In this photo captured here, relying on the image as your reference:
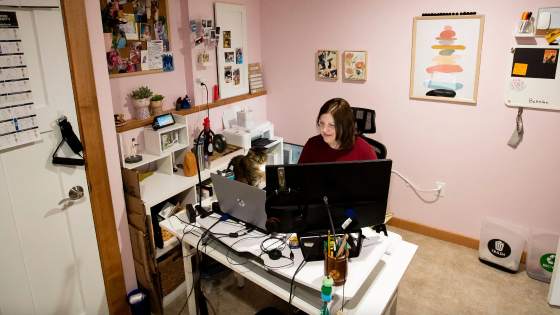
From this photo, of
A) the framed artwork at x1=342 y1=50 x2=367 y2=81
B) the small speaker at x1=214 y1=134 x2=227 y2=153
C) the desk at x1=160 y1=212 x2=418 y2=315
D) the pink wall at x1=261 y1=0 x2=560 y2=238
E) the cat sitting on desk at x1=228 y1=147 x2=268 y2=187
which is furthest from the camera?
the framed artwork at x1=342 y1=50 x2=367 y2=81

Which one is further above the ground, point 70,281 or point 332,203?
point 332,203

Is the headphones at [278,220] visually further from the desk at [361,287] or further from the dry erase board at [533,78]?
the dry erase board at [533,78]

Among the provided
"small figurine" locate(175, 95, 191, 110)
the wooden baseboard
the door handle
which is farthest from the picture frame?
the door handle

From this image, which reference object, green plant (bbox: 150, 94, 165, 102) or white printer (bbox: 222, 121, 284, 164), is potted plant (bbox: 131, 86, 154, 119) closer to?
green plant (bbox: 150, 94, 165, 102)

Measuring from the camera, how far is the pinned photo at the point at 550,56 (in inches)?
104

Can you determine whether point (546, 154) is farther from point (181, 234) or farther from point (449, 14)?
point (181, 234)

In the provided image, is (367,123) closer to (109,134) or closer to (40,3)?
(109,134)

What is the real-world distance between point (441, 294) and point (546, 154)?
128 cm

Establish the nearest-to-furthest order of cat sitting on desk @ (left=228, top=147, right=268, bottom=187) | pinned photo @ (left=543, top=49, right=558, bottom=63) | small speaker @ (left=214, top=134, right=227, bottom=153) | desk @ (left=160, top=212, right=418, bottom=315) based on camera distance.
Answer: desk @ (left=160, top=212, right=418, bottom=315) → small speaker @ (left=214, top=134, right=227, bottom=153) → cat sitting on desk @ (left=228, top=147, right=268, bottom=187) → pinned photo @ (left=543, top=49, right=558, bottom=63)

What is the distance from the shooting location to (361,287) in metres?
1.81

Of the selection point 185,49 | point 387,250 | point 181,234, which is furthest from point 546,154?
point 185,49

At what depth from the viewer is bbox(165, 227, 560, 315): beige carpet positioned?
2.70 m

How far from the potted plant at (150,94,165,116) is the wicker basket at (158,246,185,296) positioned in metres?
1.04

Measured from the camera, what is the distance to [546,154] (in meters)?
2.89
